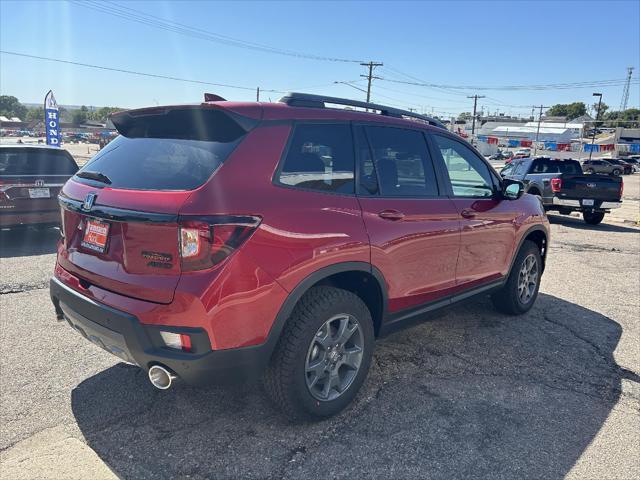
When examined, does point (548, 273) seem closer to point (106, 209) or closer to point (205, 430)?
point (205, 430)

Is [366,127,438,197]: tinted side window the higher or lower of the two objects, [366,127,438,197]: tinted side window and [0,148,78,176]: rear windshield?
the higher

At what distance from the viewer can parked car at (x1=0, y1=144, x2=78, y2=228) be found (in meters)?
7.20

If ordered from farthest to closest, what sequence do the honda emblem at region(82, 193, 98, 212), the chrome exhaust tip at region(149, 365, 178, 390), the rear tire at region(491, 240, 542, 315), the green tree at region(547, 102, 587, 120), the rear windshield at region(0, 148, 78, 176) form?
1. the green tree at region(547, 102, 587, 120)
2. the rear windshield at region(0, 148, 78, 176)
3. the rear tire at region(491, 240, 542, 315)
4. the honda emblem at region(82, 193, 98, 212)
5. the chrome exhaust tip at region(149, 365, 178, 390)

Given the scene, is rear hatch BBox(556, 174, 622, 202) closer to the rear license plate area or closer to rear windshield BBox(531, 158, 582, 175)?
rear windshield BBox(531, 158, 582, 175)

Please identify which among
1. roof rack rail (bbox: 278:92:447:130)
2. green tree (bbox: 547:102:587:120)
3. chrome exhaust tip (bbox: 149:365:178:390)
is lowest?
chrome exhaust tip (bbox: 149:365:178:390)

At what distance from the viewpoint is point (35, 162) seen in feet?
24.9

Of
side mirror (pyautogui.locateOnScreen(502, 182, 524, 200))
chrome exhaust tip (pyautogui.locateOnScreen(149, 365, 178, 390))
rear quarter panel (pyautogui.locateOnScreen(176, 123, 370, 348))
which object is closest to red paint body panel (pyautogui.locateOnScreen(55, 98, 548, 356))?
rear quarter panel (pyautogui.locateOnScreen(176, 123, 370, 348))

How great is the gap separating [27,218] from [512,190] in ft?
22.6

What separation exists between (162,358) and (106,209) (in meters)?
0.85

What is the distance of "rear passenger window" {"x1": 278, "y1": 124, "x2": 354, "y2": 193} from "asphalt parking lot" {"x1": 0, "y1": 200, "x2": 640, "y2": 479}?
1.44 m

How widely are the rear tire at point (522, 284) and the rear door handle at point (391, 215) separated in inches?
80.9

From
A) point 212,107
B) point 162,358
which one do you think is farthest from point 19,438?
point 212,107

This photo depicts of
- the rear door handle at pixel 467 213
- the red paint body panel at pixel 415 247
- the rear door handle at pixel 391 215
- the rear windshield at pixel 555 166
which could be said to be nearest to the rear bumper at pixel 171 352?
the red paint body panel at pixel 415 247

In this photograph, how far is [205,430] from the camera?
282cm
